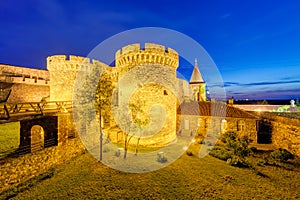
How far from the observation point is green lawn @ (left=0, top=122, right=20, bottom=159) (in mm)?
11125

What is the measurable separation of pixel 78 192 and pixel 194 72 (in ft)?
115

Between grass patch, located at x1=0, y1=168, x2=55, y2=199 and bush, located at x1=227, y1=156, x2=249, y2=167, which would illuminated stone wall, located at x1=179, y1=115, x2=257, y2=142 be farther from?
grass patch, located at x1=0, y1=168, x2=55, y2=199

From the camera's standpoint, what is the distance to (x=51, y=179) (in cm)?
931

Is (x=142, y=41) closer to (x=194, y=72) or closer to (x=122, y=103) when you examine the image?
(x=122, y=103)

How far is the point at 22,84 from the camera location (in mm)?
20750

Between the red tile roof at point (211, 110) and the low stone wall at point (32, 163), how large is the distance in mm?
15247

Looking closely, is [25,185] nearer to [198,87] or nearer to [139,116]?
[139,116]

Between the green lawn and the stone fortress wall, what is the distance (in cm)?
441

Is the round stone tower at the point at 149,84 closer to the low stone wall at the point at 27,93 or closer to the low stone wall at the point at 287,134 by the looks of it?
the low stone wall at the point at 287,134

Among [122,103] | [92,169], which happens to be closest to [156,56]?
[122,103]

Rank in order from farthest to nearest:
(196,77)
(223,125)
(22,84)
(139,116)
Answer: (196,77) → (22,84) → (223,125) → (139,116)

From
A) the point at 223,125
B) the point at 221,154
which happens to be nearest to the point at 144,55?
the point at 221,154

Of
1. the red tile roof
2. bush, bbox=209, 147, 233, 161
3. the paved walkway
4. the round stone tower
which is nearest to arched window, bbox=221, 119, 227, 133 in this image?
the red tile roof

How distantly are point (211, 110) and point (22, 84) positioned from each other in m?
26.3
